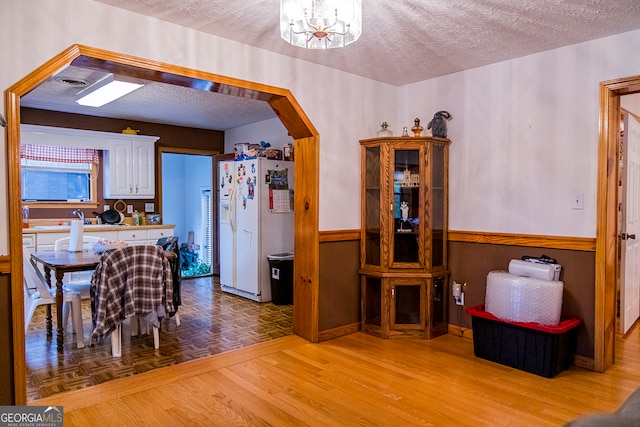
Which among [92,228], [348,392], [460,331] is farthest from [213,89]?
[92,228]

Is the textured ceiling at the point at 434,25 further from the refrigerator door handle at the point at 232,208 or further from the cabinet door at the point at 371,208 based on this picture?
the refrigerator door handle at the point at 232,208

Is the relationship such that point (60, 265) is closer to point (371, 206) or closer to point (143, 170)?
point (371, 206)

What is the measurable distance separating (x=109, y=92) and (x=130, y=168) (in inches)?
77.8

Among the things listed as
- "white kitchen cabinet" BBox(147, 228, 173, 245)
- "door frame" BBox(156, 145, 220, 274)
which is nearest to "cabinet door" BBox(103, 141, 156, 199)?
"door frame" BBox(156, 145, 220, 274)

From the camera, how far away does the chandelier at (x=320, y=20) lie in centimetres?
185

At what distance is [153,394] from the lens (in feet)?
8.77

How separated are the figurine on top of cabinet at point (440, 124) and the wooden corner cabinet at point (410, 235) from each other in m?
0.10

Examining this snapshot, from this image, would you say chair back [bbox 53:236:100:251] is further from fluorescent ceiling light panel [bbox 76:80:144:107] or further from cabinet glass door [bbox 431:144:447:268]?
cabinet glass door [bbox 431:144:447:268]

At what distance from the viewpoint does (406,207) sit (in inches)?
151

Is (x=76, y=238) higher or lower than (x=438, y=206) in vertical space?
lower

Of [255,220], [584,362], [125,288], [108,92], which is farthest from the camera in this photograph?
[255,220]

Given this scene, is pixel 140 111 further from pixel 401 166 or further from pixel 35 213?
pixel 401 166

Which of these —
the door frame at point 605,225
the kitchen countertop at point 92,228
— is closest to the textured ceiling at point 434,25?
the door frame at point 605,225

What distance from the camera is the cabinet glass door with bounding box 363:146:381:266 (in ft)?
12.9
